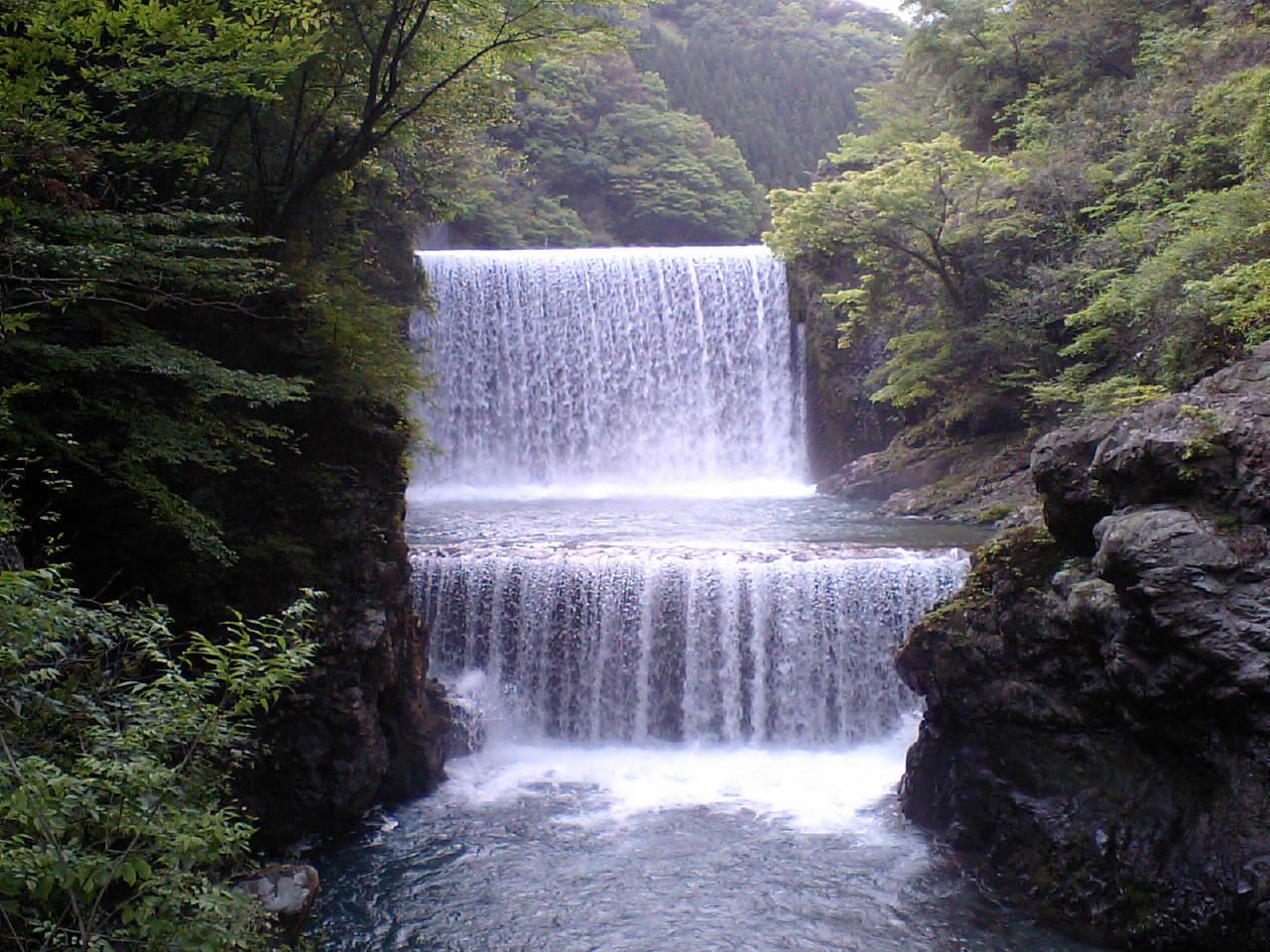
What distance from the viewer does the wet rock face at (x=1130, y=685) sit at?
5.50 m

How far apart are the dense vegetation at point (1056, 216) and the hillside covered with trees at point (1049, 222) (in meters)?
0.04

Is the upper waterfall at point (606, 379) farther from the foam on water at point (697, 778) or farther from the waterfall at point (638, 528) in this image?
the foam on water at point (697, 778)

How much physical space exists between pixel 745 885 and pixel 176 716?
4.44 metres

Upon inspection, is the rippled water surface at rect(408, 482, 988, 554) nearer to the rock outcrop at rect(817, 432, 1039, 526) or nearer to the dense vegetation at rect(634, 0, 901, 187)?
the rock outcrop at rect(817, 432, 1039, 526)

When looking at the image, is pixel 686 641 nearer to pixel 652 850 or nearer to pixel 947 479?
pixel 652 850

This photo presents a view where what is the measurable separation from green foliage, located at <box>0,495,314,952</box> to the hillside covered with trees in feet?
28.3

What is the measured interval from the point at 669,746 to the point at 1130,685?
186 inches

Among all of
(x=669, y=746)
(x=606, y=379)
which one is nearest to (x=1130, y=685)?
(x=669, y=746)

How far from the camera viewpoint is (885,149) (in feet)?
70.7

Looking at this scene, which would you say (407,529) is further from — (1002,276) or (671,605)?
(1002,276)

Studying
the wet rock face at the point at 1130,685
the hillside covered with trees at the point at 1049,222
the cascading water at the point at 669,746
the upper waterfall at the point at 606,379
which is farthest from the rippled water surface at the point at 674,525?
the wet rock face at the point at 1130,685

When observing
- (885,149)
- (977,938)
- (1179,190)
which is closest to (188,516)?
(977,938)

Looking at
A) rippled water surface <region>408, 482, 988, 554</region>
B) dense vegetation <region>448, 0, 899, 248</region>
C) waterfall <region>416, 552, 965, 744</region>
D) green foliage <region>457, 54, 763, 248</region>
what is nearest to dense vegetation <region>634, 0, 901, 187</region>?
dense vegetation <region>448, 0, 899, 248</region>

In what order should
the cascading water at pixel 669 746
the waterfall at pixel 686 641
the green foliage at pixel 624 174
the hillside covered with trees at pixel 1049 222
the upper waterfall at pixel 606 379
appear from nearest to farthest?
the cascading water at pixel 669 746, the waterfall at pixel 686 641, the hillside covered with trees at pixel 1049 222, the upper waterfall at pixel 606 379, the green foliage at pixel 624 174
